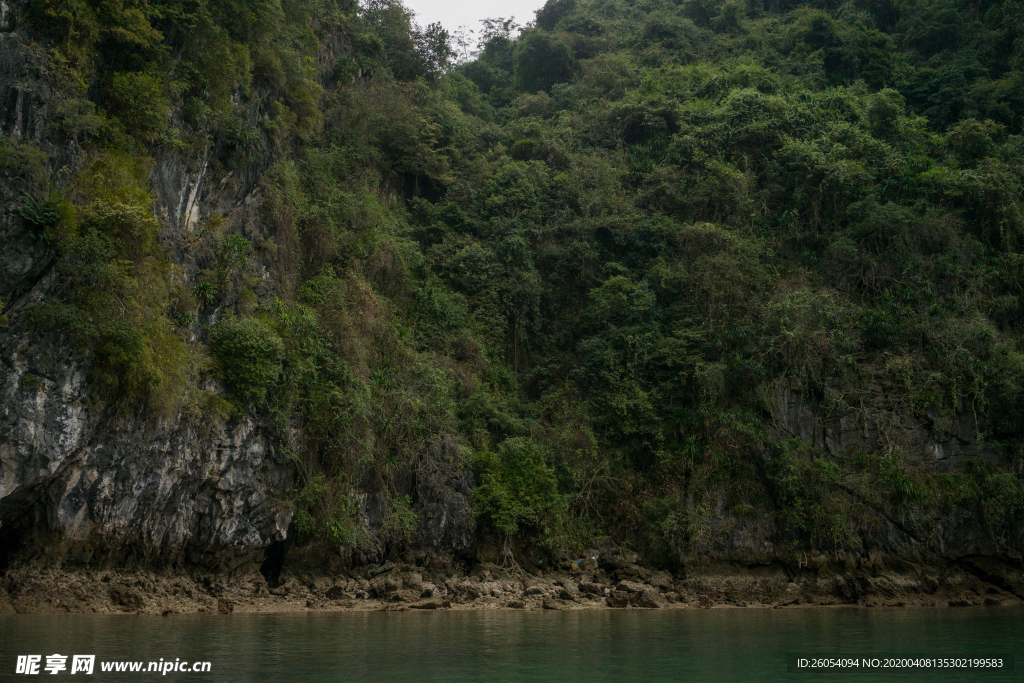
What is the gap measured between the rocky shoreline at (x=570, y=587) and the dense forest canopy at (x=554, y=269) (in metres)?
0.89

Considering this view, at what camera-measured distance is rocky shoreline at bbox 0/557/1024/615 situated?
15281mm

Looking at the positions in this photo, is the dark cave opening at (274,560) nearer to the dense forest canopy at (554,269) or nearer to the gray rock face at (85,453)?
the gray rock face at (85,453)

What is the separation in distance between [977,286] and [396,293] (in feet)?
59.0

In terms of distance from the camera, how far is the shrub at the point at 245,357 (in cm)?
1655

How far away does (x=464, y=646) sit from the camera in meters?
9.80

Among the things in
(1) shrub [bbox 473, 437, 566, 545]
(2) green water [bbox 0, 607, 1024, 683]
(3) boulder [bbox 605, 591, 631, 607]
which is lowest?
(3) boulder [bbox 605, 591, 631, 607]

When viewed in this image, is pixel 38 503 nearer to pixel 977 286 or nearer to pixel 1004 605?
pixel 1004 605

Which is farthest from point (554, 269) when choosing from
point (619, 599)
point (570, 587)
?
point (619, 599)

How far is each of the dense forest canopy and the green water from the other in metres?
4.49

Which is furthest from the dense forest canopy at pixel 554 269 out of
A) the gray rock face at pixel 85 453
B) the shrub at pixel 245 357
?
the gray rock face at pixel 85 453

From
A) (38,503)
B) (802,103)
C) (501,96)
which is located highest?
(501,96)

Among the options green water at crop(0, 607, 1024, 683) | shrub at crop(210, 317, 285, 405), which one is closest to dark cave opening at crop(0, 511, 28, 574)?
green water at crop(0, 607, 1024, 683)

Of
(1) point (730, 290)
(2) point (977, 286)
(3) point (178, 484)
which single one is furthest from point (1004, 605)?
(3) point (178, 484)

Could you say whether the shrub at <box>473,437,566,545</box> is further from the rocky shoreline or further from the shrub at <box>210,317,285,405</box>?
the shrub at <box>210,317,285,405</box>
